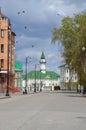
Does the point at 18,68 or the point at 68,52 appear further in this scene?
the point at 18,68

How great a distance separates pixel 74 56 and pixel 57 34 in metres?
13.6

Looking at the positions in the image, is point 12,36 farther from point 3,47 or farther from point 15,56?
point 3,47

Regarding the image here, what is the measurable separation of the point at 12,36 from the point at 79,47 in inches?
1895

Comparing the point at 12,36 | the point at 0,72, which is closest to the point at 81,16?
the point at 0,72

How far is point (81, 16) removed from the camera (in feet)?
292

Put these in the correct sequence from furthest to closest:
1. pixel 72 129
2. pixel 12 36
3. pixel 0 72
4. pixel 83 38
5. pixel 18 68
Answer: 1. pixel 18 68
2. pixel 12 36
3. pixel 0 72
4. pixel 83 38
5. pixel 72 129

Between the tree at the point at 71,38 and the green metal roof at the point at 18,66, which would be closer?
the tree at the point at 71,38

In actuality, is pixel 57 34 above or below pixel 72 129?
above

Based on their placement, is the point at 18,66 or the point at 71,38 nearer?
the point at 71,38

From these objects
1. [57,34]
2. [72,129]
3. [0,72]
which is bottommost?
[72,129]

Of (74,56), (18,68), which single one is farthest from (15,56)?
(74,56)

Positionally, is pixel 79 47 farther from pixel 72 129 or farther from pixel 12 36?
pixel 72 129

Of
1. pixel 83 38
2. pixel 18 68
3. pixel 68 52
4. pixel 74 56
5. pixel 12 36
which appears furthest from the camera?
pixel 18 68

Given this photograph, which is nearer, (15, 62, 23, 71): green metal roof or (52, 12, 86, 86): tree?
(52, 12, 86, 86): tree
